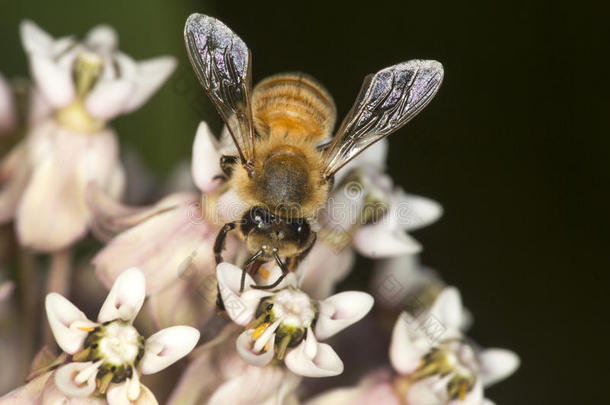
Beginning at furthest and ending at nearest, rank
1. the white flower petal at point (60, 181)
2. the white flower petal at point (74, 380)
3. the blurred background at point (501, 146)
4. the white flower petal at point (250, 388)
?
1. the blurred background at point (501, 146)
2. the white flower petal at point (60, 181)
3. the white flower petal at point (250, 388)
4. the white flower petal at point (74, 380)

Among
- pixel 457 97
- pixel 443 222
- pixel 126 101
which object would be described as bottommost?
pixel 443 222

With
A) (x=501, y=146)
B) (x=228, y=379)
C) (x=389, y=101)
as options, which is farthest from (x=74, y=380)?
(x=501, y=146)

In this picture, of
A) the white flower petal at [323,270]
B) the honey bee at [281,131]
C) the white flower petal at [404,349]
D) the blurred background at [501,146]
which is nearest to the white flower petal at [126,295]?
the honey bee at [281,131]

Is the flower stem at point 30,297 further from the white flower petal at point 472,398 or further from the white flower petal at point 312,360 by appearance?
the white flower petal at point 472,398

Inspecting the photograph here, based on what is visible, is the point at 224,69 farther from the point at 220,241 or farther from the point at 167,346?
the point at 167,346

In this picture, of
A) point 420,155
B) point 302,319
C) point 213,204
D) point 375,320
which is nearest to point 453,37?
point 420,155

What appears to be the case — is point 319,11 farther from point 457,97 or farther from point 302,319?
point 302,319
